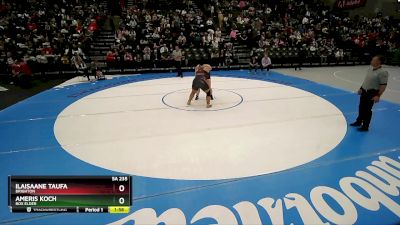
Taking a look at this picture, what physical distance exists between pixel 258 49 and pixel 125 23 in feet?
22.8

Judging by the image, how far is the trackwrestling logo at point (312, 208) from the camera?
3.03m

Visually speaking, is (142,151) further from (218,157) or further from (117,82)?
(117,82)

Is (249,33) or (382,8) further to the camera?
(382,8)

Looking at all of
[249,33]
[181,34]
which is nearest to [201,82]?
[181,34]

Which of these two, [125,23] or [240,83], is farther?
[125,23]

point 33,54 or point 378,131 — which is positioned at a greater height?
point 33,54

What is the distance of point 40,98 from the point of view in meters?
8.12

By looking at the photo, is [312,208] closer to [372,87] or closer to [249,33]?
[372,87]

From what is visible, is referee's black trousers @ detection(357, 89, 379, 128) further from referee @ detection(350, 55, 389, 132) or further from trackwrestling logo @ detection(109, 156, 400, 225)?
A: trackwrestling logo @ detection(109, 156, 400, 225)

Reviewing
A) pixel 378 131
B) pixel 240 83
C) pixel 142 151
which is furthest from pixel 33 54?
pixel 378 131
